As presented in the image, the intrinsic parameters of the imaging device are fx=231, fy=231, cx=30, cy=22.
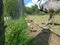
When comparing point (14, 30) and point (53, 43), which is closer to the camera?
point (14, 30)

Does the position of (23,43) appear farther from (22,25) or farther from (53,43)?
(53,43)

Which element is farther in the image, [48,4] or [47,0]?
[47,0]

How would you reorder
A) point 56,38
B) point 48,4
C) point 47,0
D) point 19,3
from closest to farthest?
point 56,38
point 19,3
point 48,4
point 47,0

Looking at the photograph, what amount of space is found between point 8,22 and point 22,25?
0.24 metres

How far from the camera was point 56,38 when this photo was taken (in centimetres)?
→ 605

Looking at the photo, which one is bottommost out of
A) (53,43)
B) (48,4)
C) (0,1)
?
(53,43)

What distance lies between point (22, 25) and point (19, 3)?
308cm

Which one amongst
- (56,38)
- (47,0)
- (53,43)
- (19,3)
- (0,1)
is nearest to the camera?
(0,1)

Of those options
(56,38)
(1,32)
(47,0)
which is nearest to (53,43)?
(56,38)

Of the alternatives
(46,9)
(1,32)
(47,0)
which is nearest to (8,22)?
(1,32)

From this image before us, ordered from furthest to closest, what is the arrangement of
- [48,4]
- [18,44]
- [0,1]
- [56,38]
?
1. [48,4]
2. [56,38]
3. [18,44]
4. [0,1]

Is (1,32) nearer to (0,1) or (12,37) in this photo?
(0,1)

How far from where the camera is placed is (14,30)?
372 cm

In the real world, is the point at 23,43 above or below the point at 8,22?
below
